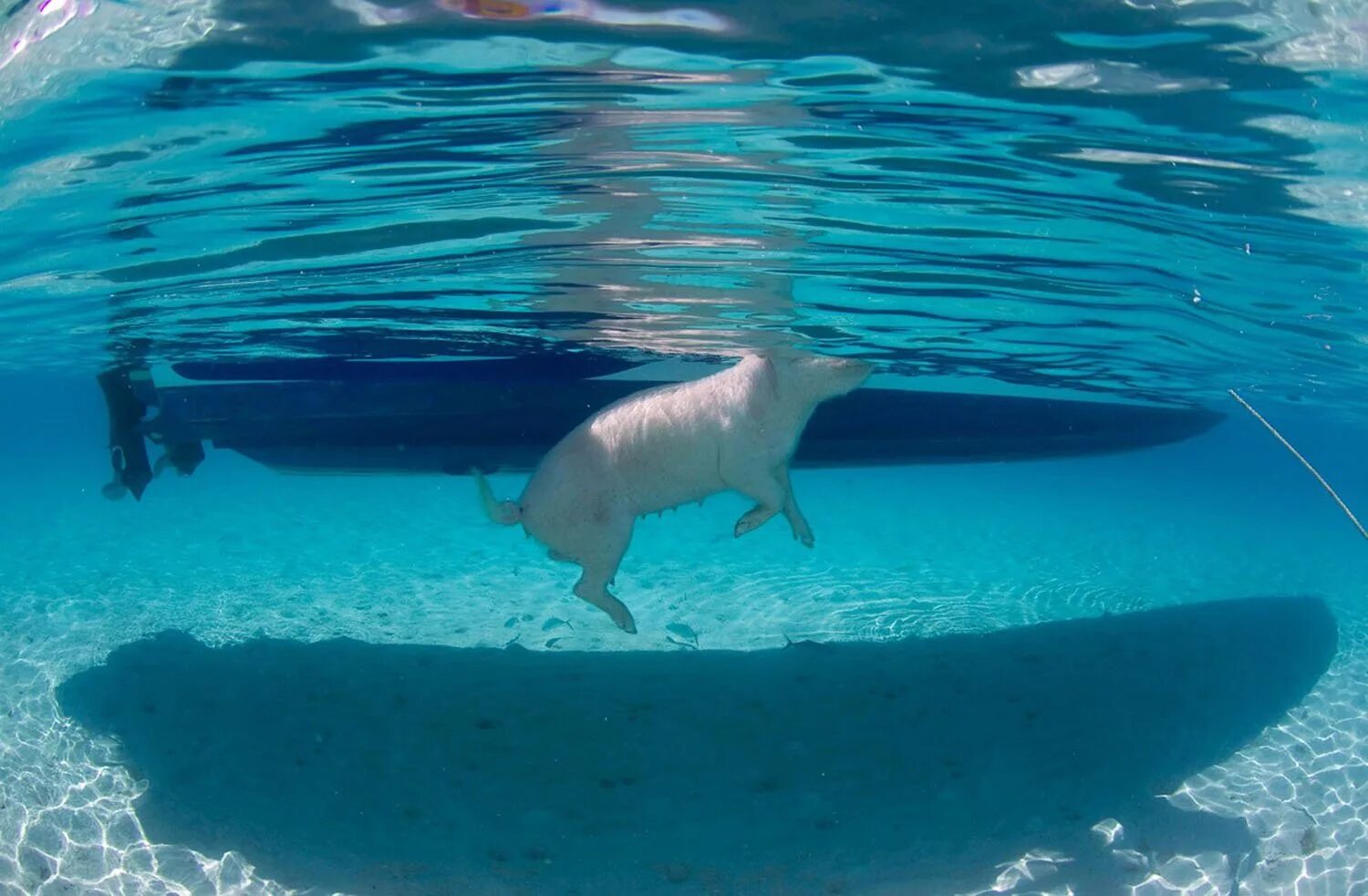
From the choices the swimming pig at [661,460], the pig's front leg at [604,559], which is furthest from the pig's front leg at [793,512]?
the pig's front leg at [604,559]

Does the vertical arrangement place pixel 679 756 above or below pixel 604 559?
below

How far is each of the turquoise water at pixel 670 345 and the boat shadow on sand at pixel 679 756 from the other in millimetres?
51

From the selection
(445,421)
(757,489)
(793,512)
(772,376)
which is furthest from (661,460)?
(445,421)

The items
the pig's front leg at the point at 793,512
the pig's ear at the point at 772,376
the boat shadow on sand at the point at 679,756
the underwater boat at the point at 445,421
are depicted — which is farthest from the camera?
the underwater boat at the point at 445,421

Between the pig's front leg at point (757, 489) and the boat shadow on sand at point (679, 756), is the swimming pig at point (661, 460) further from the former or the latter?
the boat shadow on sand at point (679, 756)

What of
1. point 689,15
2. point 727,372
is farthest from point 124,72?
point 727,372

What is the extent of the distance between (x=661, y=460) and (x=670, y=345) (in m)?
7.08

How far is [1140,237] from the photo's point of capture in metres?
7.87

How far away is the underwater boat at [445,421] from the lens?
37.8 ft

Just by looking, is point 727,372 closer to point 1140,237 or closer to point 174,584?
point 1140,237

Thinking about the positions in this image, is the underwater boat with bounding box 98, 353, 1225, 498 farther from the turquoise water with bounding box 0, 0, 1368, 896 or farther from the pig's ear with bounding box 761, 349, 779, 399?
→ the pig's ear with bounding box 761, 349, 779, 399

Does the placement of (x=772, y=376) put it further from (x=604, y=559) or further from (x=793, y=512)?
(x=604, y=559)

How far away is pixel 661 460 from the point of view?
23.2 ft

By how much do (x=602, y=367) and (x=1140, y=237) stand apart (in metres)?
9.50
